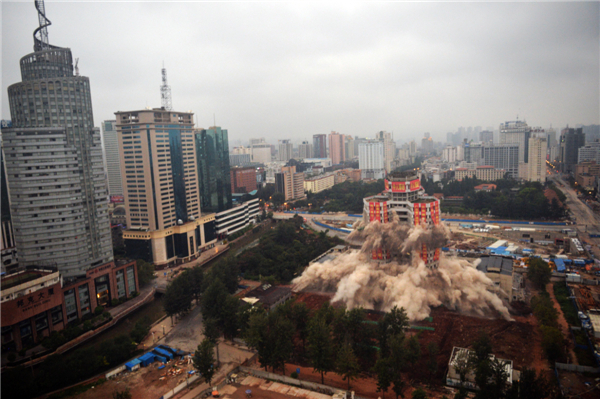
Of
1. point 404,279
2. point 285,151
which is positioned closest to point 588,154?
point 404,279

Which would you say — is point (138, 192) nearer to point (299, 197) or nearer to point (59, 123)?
point (59, 123)

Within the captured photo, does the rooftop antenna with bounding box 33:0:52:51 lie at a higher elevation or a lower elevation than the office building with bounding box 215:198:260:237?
higher

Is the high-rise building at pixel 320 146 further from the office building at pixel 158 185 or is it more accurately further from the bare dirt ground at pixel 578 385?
the bare dirt ground at pixel 578 385

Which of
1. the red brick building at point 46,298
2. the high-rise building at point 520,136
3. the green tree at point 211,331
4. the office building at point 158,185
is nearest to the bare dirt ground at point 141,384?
the green tree at point 211,331

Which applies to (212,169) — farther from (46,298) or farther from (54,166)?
(46,298)

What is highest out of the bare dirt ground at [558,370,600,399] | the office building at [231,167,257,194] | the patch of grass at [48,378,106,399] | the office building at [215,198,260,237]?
the office building at [231,167,257,194]

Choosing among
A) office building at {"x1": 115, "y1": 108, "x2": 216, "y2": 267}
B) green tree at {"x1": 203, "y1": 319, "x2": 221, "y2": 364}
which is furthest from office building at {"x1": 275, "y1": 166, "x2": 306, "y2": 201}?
green tree at {"x1": 203, "y1": 319, "x2": 221, "y2": 364}

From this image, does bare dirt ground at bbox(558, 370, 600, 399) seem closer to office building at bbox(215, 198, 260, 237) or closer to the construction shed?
the construction shed
